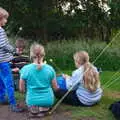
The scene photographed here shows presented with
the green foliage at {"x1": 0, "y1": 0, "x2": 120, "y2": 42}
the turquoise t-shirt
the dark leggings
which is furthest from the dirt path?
the green foliage at {"x1": 0, "y1": 0, "x2": 120, "y2": 42}

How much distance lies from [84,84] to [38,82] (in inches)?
32.7

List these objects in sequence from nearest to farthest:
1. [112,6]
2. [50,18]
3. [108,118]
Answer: [108,118] < [112,6] < [50,18]

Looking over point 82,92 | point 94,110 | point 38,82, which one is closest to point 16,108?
point 38,82

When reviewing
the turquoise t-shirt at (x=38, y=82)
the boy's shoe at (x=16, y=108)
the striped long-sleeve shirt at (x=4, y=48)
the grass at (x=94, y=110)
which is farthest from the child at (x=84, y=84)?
the striped long-sleeve shirt at (x=4, y=48)

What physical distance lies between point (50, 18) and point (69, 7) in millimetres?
963

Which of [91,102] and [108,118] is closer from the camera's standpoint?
[108,118]

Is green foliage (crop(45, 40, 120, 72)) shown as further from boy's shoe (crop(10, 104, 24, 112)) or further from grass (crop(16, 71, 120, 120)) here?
boy's shoe (crop(10, 104, 24, 112))

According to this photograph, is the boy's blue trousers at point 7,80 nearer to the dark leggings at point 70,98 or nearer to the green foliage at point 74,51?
the dark leggings at point 70,98

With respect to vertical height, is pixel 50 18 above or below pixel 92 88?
above

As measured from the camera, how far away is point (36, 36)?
17484 mm

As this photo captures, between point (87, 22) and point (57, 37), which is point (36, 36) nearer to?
point (57, 37)

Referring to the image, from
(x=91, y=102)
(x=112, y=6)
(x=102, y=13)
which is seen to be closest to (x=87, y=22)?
(x=102, y=13)

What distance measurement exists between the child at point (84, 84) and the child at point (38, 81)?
572mm

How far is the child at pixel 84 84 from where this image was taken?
7.06 metres
